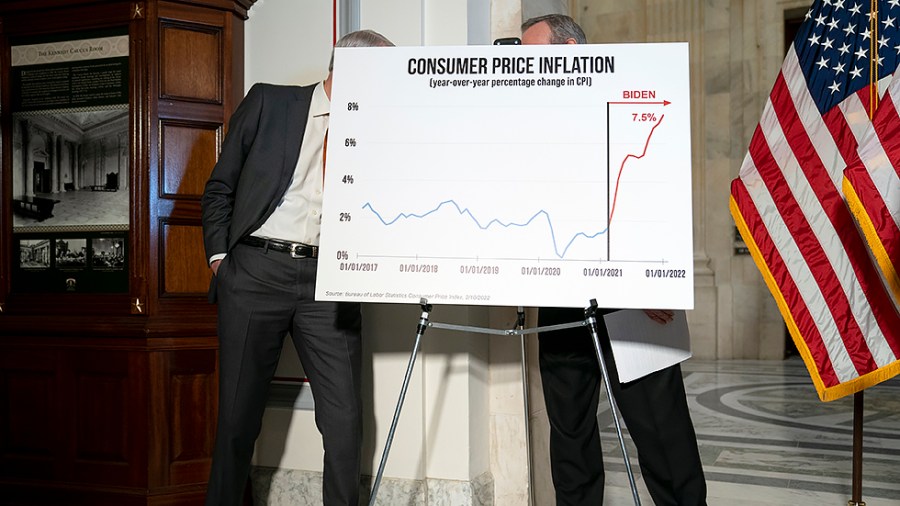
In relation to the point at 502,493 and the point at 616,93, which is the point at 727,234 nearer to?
the point at 502,493

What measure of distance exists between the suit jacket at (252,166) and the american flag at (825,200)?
1.96 metres

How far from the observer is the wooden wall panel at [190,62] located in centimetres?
385

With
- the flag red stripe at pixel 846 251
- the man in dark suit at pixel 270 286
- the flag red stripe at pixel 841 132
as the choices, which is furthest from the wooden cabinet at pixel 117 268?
the flag red stripe at pixel 841 132

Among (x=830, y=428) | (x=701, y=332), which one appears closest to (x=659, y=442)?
(x=830, y=428)

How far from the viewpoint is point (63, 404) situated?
13.0ft

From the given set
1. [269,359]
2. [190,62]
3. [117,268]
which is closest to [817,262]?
[269,359]

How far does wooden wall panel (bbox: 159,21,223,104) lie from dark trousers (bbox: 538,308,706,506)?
79.0 inches

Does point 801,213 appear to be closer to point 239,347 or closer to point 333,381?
point 333,381

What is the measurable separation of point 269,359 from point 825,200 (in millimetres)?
2372

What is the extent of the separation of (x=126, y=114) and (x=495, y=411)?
89.8 inches

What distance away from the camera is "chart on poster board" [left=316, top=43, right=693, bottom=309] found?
8.34 ft

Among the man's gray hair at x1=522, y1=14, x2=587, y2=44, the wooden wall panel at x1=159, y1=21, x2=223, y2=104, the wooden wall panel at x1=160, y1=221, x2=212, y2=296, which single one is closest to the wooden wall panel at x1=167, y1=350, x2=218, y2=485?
the wooden wall panel at x1=160, y1=221, x2=212, y2=296

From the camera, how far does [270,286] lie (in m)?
3.19

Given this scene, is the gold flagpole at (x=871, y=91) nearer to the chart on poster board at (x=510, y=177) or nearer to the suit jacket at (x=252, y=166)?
the chart on poster board at (x=510, y=177)
